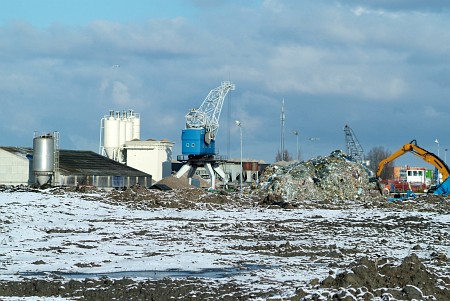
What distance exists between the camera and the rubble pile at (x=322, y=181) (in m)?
53.8

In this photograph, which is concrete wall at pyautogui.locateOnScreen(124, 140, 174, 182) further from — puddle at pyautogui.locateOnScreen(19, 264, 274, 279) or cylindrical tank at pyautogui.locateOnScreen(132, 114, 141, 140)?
puddle at pyautogui.locateOnScreen(19, 264, 274, 279)

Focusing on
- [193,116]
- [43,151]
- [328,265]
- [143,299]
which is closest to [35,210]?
[328,265]

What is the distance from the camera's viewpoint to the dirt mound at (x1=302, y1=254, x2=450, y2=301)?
1309 centimetres

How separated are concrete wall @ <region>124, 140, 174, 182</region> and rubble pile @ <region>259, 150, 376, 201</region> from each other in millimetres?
44542

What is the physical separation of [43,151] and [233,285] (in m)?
51.7

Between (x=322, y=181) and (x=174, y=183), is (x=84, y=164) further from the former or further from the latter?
(x=322, y=181)

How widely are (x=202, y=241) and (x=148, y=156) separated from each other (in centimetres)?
7944

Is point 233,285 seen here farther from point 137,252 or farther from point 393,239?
point 393,239

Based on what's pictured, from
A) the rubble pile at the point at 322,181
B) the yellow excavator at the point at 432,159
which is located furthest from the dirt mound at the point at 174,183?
the yellow excavator at the point at 432,159

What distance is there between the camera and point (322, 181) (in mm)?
55312

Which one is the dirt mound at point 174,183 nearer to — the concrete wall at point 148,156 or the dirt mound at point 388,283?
the concrete wall at point 148,156

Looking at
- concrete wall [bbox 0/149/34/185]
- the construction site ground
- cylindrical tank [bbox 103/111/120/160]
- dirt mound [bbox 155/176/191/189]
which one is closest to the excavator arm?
the construction site ground

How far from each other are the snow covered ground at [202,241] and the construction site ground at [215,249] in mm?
39

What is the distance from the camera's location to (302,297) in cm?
1306
